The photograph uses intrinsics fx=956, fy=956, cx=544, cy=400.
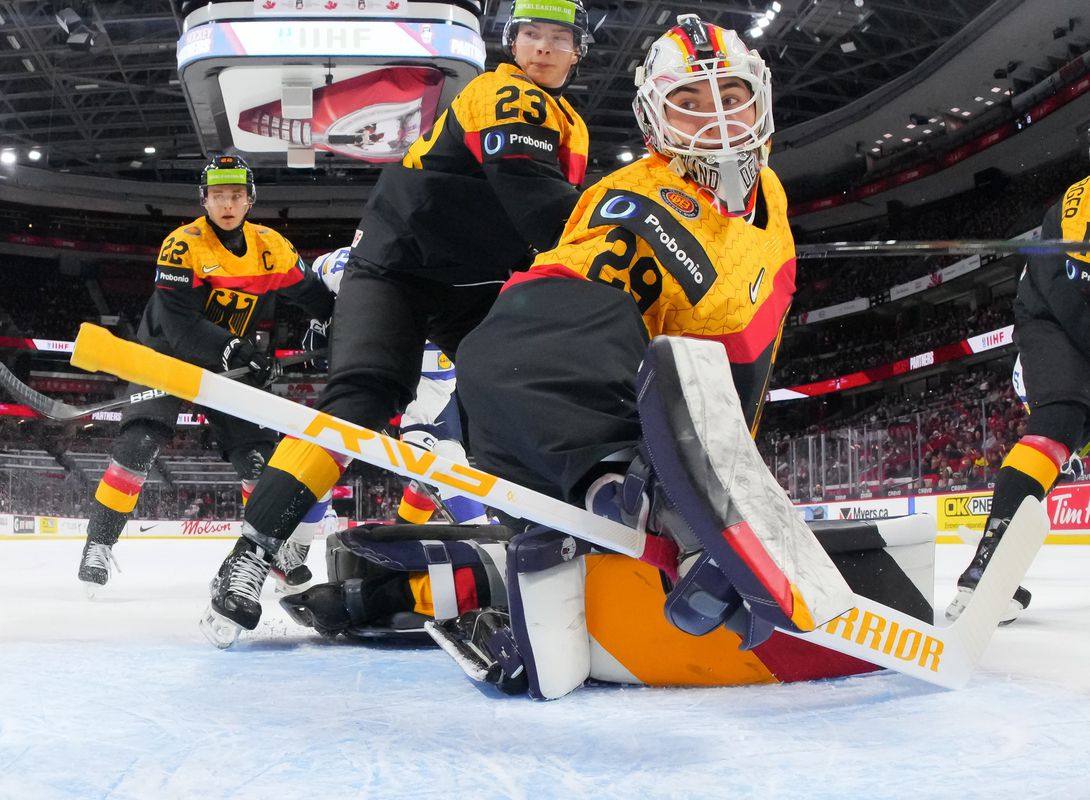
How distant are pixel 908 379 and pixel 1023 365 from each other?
1703 centimetres

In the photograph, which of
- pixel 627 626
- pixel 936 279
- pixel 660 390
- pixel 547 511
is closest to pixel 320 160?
pixel 936 279

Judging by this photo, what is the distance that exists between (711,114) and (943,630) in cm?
85

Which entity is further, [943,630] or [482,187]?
[482,187]

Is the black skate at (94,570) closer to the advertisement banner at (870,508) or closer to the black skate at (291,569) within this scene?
the black skate at (291,569)

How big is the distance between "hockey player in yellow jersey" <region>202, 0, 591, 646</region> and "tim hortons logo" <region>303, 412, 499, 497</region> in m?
0.71

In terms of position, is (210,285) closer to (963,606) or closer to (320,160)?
(963,606)

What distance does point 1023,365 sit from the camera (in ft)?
8.75

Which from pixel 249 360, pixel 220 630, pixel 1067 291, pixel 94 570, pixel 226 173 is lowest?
pixel 94 570

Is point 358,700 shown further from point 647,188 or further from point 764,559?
point 647,188

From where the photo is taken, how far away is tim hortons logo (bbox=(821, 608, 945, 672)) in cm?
117

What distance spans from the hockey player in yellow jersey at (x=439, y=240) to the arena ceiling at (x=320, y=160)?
380 inches

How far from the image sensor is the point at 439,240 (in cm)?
216

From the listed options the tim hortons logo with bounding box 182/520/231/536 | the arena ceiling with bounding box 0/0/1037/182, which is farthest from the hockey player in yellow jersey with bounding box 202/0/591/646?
the tim hortons logo with bounding box 182/520/231/536

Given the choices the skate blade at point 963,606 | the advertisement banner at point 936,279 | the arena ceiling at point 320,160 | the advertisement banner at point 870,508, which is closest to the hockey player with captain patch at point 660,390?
the skate blade at point 963,606
